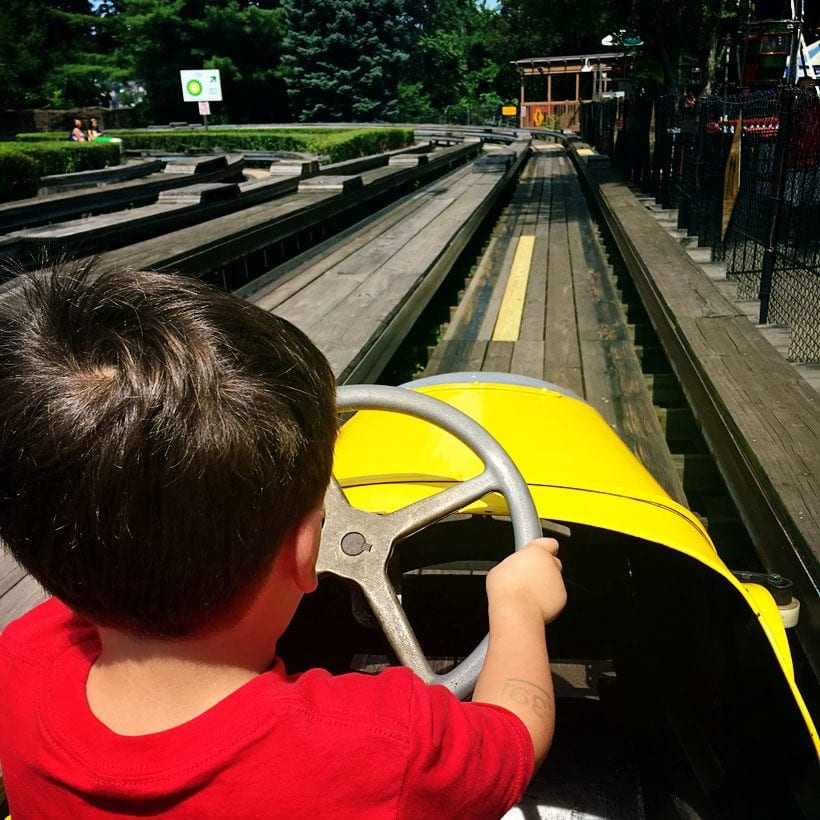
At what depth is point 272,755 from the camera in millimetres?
859

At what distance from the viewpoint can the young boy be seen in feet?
2.76

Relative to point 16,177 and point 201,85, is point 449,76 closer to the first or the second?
point 201,85

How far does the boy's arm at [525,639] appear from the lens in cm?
107

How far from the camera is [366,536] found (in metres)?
1.50

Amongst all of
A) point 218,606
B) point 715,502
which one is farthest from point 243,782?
point 715,502

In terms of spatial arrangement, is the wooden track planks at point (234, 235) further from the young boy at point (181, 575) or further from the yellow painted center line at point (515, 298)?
the young boy at point (181, 575)

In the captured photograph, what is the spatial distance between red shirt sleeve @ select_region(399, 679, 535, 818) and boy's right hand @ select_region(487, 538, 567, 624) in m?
0.23

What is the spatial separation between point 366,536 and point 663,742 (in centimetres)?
103

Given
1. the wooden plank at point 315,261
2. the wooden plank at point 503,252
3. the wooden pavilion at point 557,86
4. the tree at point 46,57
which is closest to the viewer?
the wooden plank at point 315,261

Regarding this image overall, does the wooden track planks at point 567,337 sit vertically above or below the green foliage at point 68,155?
below

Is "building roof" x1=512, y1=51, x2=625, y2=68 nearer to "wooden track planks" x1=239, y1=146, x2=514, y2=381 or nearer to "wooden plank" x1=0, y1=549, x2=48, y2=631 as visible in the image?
"wooden track planks" x1=239, y1=146, x2=514, y2=381

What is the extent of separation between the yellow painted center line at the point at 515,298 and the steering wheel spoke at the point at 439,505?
4.33 meters

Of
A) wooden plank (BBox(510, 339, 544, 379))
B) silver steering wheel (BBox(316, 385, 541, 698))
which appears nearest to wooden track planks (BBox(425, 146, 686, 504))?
wooden plank (BBox(510, 339, 544, 379))

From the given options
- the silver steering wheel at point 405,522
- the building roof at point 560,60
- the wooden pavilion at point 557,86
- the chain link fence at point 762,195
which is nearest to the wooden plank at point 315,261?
the chain link fence at point 762,195
